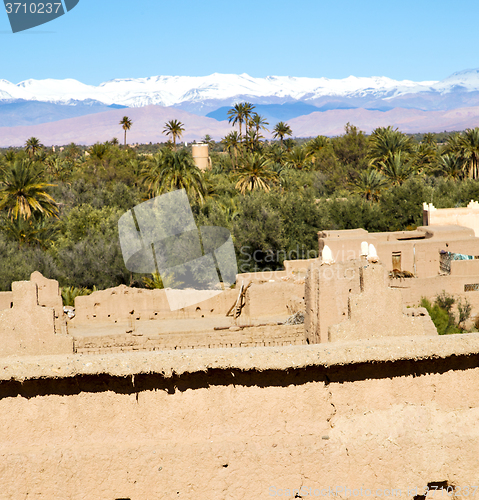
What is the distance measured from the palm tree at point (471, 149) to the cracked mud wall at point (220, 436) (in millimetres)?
43309

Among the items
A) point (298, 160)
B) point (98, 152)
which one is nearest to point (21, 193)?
point (98, 152)

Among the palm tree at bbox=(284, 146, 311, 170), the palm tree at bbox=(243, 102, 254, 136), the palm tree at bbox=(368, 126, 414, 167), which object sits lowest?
the palm tree at bbox=(284, 146, 311, 170)

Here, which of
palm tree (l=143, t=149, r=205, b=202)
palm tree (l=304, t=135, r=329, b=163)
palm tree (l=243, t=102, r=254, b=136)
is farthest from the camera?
palm tree (l=304, t=135, r=329, b=163)

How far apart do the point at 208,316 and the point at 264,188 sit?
17.2 meters

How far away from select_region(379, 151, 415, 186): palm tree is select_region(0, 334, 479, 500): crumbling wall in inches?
1572

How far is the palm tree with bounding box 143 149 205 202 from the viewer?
31.0 m

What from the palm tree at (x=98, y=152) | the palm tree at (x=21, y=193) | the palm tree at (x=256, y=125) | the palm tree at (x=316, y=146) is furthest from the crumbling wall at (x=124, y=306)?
the palm tree at (x=316, y=146)

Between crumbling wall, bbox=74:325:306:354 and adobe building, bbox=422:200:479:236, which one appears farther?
adobe building, bbox=422:200:479:236

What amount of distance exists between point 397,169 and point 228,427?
40986mm

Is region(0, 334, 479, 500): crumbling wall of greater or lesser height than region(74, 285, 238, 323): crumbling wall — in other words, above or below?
above

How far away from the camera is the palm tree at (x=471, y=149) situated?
42.8 meters

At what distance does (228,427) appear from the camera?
3631 mm

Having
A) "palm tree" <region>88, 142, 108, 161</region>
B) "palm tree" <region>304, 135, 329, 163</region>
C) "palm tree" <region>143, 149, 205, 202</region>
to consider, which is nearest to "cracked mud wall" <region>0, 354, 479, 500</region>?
"palm tree" <region>143, 149, 205, 202</region>

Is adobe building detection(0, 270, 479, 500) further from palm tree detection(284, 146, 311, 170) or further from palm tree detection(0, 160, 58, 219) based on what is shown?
palm tree detection(284, 146, 311, 170)
